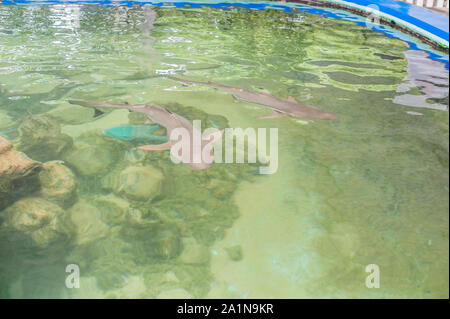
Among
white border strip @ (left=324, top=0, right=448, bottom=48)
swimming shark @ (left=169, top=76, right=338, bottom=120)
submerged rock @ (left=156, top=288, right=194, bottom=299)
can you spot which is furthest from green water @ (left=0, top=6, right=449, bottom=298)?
white border strip @ (left=324, top=0, right=448, bottom=48)

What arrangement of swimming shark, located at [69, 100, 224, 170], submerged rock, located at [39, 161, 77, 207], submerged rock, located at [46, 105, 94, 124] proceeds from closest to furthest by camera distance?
submerged rock, located at [39, 161, 77, 207] → swimming shark, located at [69, 100, 224, 170] → submerged rock, located at [46, 105, 94, 124]

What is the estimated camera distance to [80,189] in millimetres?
2908

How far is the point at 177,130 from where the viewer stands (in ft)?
11.1

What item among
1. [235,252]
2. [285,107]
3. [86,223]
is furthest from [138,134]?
[235,252]

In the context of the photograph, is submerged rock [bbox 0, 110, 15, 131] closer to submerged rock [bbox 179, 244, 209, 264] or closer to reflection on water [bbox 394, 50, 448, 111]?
submerged rock [bbox 179, 244, 209, 264]

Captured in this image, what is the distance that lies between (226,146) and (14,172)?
6.16ft

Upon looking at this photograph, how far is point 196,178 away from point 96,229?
0.91 m

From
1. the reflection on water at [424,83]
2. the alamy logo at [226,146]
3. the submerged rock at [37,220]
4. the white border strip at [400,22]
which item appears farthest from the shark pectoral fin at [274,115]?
the white border strip at [400,22]

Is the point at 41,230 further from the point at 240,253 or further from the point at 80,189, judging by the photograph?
the point at 240,253

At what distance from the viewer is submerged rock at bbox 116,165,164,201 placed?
285cm

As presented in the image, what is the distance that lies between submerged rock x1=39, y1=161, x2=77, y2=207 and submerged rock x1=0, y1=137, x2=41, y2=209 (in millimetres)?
78

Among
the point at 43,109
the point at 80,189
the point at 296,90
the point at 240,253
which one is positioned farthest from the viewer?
the point at 296,90

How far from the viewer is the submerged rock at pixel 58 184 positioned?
2.75 metres
